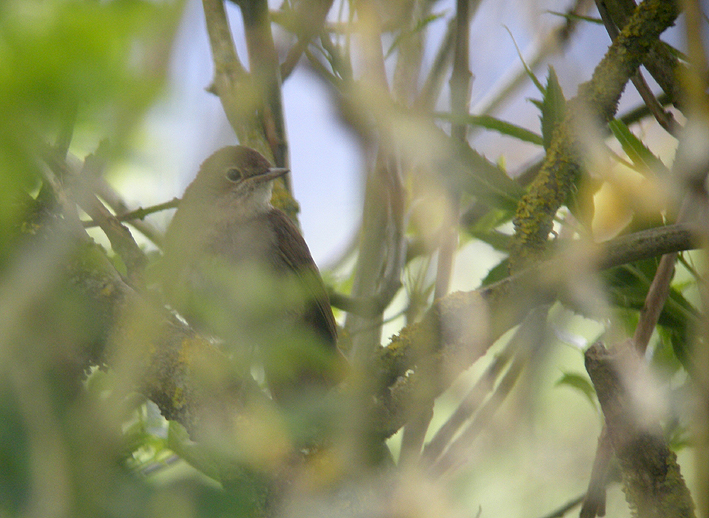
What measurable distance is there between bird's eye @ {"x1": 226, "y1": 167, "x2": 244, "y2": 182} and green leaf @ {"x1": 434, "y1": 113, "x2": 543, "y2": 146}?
1959 millimetres

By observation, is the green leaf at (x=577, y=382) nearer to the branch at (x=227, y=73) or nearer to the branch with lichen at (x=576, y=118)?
the branch with lichen at (x=576, y=118)

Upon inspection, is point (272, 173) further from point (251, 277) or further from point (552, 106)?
point (251, 277)

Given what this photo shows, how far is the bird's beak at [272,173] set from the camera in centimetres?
344

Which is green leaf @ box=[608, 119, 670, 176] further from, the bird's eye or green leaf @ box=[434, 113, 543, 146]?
the bird's eye

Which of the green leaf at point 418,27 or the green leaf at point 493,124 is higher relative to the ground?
the green leaf at point 418,27

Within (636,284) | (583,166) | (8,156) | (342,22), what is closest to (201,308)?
(8,156)

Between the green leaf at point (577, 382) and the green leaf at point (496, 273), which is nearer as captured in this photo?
the green leaf at point (496, 273)

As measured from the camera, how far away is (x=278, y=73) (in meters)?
2.99

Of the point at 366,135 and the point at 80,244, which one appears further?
the point at 366,135

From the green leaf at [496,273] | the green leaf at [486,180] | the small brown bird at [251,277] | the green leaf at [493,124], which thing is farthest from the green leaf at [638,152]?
the small brown bird at [251,277]

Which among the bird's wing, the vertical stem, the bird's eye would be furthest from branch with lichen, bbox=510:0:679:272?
the bird's eye

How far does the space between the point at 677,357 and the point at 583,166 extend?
2.67 feet

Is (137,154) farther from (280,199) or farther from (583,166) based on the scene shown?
(280,199)

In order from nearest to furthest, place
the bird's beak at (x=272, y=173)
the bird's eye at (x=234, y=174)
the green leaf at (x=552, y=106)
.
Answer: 1. the green leaf at (x=552, y=106)
2. the bird's beak at (x=272, y=173)
3. the bird's eye at (x=234, y=174)
